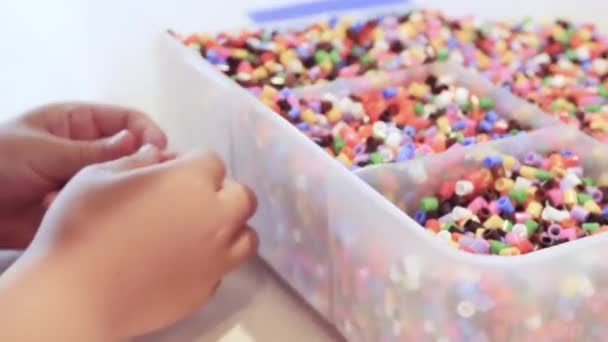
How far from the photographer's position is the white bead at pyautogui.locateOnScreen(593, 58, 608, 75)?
0.86 metres

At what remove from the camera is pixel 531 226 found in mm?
602

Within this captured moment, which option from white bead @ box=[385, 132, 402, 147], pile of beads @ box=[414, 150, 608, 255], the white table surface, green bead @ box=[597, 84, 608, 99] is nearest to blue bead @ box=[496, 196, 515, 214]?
pile of beads @ box=[414, 150, 608, 255]

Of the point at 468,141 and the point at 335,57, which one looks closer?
the point at 468,141

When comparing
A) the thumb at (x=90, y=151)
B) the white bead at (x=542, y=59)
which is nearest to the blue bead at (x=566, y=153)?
the white bead at (x=542, y=59)

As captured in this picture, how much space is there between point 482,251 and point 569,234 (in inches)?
2.9

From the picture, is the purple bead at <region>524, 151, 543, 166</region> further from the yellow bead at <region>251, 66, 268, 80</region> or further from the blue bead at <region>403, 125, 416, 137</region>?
the yellow bead at <region>251, 66, 268, 80</region>

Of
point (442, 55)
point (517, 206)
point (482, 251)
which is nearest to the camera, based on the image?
point (482, 251)

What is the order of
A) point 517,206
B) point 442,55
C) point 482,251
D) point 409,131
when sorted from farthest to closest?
point 442,55 < point 409,131 < point 517,206 < point 482,251

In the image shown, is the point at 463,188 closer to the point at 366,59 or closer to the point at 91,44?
the point at 366,59

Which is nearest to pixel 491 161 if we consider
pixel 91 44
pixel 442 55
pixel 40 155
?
pixel 442 55

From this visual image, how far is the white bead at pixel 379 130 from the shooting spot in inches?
28.7

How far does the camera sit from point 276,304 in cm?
68

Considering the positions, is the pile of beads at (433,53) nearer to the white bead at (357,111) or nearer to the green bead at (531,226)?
the white bead at (357,111)

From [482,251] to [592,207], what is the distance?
12cm
